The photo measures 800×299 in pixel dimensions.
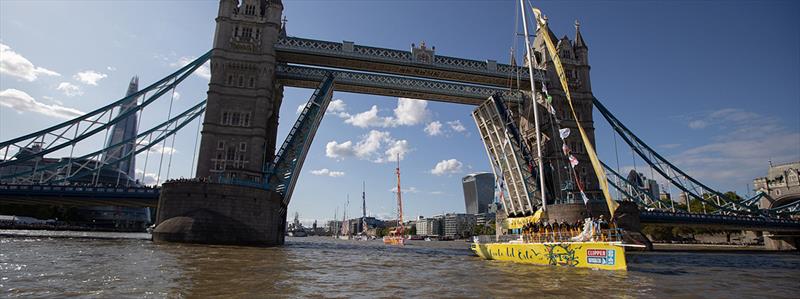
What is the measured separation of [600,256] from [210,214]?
87.8ft

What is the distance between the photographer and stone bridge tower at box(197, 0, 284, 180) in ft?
130

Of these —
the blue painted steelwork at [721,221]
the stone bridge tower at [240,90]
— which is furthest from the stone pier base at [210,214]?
Answer: the blue painted steelwork at [721,221]

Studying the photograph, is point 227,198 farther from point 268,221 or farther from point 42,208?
point 42,208

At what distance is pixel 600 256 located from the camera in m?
17.4

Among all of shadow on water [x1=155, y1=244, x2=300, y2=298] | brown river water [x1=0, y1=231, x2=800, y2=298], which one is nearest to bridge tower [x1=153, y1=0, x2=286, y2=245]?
brown river water [x1=0, y1=231, x2=800, y2=298]

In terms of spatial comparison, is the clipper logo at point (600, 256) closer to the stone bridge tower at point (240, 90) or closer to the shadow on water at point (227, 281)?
the shadow on water at point (227, 281)

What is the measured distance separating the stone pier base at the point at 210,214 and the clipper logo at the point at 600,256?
82.2 feet

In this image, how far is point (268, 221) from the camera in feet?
115

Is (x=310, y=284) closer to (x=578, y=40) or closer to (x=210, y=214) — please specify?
(x=210, y=214)

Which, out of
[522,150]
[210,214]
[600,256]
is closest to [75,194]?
[210,214]

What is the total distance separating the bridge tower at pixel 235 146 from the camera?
104ft

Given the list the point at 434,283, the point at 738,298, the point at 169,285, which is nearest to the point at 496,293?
the point at 434,283

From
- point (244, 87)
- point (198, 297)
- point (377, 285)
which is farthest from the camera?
point (244, 87)

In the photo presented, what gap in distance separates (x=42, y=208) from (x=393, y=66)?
91.3 meters
